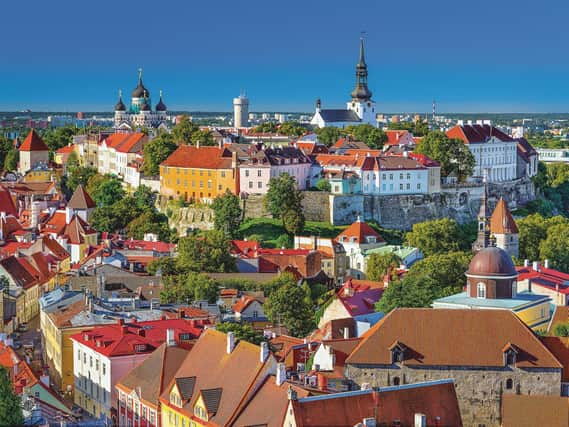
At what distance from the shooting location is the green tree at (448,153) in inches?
3595

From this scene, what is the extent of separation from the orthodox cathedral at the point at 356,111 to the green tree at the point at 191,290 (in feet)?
206

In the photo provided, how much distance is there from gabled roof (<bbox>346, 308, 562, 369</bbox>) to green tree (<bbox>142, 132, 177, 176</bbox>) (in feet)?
183

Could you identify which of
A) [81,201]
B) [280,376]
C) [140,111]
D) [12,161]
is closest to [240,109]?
[140,111]

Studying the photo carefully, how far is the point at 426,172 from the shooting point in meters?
86.5

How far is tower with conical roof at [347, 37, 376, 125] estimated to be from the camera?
125 meters

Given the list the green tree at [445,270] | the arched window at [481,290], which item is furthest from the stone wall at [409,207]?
the arched window at [481,290]

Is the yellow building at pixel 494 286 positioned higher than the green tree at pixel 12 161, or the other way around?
the green tree at pixel 12 161

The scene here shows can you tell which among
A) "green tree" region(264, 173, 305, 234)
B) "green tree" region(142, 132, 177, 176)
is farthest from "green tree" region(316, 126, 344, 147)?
"green tree" region(264, 173, 305, 234)

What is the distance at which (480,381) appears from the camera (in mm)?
36844

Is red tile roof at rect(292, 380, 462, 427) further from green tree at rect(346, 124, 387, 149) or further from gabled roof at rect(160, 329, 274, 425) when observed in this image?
green tree at rect(346, 124, 387, 149)

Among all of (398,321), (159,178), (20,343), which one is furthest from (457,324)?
(159,178)

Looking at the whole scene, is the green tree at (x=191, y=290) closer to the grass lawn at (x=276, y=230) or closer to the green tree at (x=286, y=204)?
the grass lawn at (x=276, y=230)

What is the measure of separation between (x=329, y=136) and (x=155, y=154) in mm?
19929

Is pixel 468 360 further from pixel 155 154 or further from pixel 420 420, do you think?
pixel 155 154
